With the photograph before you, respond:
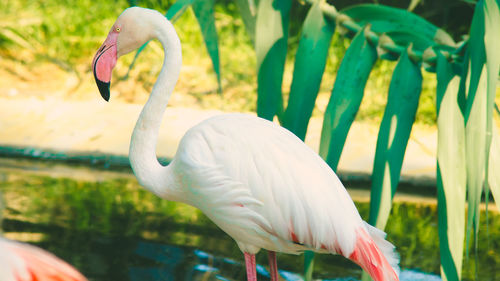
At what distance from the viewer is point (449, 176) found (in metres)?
1.39

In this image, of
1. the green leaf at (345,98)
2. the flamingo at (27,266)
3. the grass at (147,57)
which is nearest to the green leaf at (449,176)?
the green leaf at (345,98)

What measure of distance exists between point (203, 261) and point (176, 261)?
80 millimetres

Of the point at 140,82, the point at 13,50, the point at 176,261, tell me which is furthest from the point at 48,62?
the point at 176,261

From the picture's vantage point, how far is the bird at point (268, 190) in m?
1.41

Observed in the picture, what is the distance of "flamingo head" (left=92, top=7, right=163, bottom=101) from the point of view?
1556mm

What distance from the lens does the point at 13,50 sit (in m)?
4.30

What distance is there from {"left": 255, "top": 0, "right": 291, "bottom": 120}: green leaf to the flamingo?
0.75m

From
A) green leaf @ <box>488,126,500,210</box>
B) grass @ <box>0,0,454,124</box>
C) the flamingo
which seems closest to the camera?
the flamingo

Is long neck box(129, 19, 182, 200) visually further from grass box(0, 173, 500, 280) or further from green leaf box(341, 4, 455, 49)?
grass box(0, 173, 500, 280)

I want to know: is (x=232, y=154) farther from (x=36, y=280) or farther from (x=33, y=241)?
(x=33, y=241)

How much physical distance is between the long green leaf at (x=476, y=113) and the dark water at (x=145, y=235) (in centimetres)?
64

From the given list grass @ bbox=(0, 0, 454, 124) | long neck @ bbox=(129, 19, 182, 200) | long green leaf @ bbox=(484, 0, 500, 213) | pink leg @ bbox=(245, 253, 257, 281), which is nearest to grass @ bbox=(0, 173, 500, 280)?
pink leg @ bbox=(245, 253, 257, 281)

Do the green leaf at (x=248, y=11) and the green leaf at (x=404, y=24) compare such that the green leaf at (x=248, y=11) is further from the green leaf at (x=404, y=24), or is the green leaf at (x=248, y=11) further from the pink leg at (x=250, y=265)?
the pink leg at (x=250, y=265)

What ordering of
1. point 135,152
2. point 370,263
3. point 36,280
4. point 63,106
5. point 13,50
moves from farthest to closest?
point 13,50 < point 63,106 < point 135,152 < point 370,263 < point 36,280
